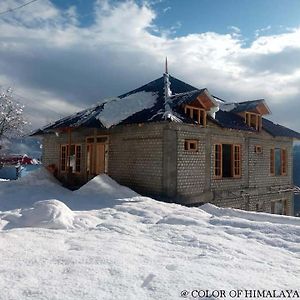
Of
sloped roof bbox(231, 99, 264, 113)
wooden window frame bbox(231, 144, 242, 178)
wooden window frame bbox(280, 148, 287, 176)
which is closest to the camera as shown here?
wooden window frame bbox(231, 144, 242, 178)

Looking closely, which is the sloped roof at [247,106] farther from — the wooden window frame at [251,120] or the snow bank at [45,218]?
the snow bank at [45,218]

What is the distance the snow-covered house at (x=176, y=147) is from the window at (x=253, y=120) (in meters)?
0.05

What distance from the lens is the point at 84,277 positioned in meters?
4.41

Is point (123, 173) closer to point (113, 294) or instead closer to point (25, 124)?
point (113, 294)

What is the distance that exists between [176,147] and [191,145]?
46.2 inches

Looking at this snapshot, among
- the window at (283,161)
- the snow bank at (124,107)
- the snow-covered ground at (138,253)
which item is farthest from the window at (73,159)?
the window at (283,161)

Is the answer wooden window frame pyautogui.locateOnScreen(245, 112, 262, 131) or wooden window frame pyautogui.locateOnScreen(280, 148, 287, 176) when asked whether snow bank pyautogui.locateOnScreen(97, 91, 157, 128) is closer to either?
wooden window frame pyautogui.locateOnScreen(245, 112, 262, 131)

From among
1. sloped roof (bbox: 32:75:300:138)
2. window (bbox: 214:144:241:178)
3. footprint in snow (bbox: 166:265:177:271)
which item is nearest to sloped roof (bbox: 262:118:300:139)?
sloped roof (bbox: 32:75:300:138)

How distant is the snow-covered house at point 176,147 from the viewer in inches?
518

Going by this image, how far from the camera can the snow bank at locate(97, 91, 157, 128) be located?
1412 cm

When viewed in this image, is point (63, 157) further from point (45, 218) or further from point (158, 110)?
point (45, 218)

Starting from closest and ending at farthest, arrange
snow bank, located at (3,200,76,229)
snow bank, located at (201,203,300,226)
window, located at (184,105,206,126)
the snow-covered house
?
snow bank, located at (3,200,76,229) < snow bank, located at (201,203,300,226) < the snow-covered house < window, located at (184,105,206,126)

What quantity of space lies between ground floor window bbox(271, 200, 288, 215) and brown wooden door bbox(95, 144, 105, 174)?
34.4 feet

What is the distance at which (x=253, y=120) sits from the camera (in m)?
18.0
